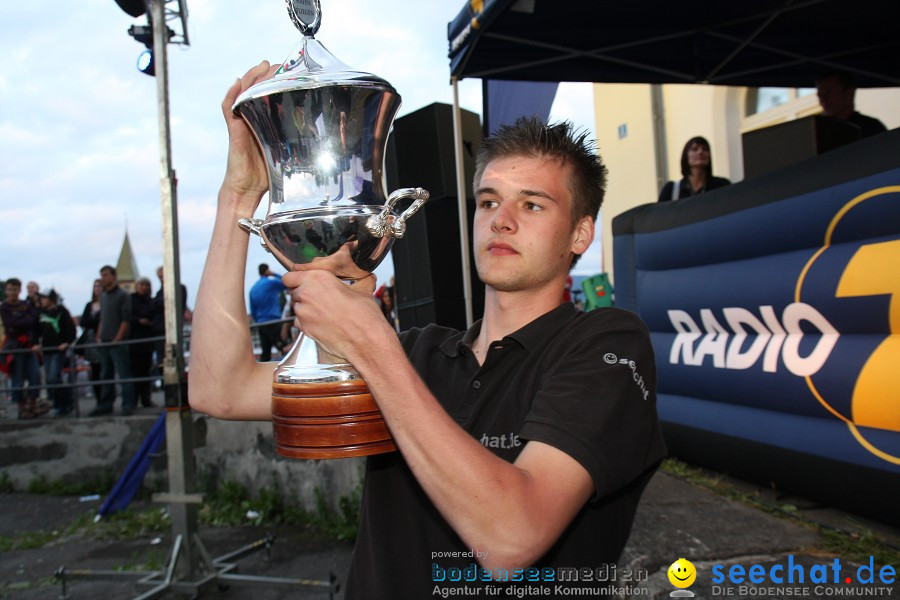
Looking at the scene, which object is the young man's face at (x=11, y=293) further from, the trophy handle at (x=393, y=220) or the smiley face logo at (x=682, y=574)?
the trophy handle at (x=393, y=220)

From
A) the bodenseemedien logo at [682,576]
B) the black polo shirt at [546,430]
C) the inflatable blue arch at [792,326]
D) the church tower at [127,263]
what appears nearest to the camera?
the black polo shirt at [546,430]

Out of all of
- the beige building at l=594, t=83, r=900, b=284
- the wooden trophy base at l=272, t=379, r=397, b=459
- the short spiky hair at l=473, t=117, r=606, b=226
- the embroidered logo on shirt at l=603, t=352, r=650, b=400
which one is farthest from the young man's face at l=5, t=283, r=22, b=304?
the embroidered logo on shirt at l=603, t=352, r=650, b=400

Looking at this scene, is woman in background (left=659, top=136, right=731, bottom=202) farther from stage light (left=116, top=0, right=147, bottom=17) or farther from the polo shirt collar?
stage light (left=116, top=0, right=147, bottom=17)

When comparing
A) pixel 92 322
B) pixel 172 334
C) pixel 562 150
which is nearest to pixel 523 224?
pixel 562 150

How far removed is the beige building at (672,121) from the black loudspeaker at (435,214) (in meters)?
3.85

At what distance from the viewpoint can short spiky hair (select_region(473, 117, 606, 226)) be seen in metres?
1.54

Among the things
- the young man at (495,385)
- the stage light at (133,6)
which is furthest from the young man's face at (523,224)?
the stage light at (133,6)

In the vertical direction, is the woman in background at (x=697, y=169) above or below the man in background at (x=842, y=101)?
below

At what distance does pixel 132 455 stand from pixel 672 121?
759 centimetres

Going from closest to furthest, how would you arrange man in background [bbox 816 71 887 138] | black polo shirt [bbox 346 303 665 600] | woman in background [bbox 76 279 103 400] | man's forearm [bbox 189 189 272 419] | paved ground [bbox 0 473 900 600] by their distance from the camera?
black polo shirt [bbox 346 303 665 600] < man's forearm [bbox 189 189 272 419] < paved ground [bbox 0 473 900 600] < man in background [bbox 816 71 887 138] < woman in background [bbox 76 279 103 400]

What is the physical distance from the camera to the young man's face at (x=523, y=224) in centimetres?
147

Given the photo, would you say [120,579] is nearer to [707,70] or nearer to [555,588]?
[555,588]

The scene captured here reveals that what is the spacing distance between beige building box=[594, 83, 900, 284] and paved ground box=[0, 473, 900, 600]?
16.0 ft

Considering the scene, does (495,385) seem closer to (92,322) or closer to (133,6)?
(133,6)
